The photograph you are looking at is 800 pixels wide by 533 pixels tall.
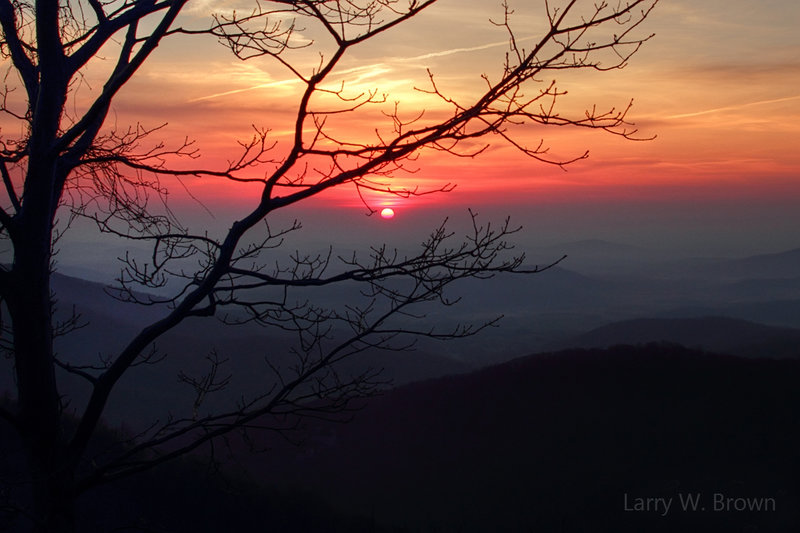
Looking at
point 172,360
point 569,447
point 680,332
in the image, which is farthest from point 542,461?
point 680,332

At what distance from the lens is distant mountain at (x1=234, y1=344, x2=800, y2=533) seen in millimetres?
18125

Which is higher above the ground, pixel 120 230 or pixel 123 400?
pixel 120 230

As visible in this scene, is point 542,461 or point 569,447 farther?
point 569,447

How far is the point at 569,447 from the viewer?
905 inches

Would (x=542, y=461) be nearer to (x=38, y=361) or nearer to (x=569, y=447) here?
(x=569, y=447)

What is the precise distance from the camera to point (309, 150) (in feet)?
12.0

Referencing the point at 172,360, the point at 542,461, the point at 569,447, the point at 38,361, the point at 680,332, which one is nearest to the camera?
the point at 38,361

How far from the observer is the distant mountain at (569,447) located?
1812 cm

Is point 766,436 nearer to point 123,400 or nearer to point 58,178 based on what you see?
point 58,178

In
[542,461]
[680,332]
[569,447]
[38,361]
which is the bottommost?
[680,332]

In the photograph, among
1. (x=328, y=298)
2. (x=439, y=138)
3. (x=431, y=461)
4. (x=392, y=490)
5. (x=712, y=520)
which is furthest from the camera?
(x=328, y=298)

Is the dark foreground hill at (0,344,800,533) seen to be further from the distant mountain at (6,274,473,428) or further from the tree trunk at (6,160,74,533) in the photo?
the distant mountain at (6,274,473,428)

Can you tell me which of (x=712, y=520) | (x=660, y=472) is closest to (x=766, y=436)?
(x=660, y=472)

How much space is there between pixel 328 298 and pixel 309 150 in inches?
6592
